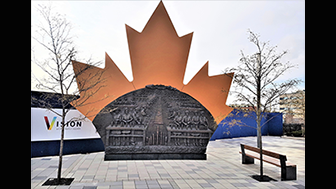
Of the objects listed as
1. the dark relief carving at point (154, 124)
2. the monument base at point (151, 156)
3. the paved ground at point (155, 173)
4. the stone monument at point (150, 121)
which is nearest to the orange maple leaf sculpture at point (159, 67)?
the stone monument at point (150, 121)

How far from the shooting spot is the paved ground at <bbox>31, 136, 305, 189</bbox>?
546cm

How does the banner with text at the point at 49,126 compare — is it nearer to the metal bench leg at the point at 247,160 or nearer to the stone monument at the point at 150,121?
the stone monument at the point at 150,121

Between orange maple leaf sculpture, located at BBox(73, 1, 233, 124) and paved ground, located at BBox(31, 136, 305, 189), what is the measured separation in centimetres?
391

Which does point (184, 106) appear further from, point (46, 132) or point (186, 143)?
point (46, 132)

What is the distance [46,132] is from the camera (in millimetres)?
8562

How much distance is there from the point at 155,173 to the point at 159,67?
677 centimetres

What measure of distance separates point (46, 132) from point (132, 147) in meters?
3.41

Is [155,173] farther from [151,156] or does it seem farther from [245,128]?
[245,128]

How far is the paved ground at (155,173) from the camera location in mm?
5461

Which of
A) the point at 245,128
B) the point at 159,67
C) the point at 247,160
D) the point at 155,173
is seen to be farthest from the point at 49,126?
the point at 245,128

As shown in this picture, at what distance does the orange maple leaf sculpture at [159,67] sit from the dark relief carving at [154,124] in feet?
8.61

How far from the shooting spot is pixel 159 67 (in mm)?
Result: 12086
